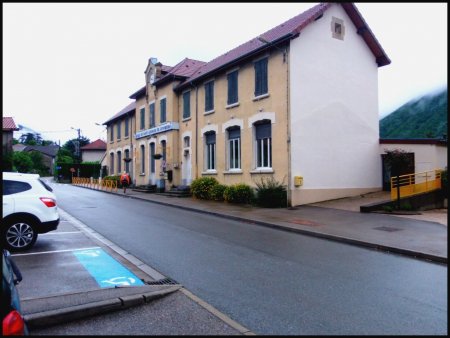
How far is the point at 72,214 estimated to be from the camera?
600 inches

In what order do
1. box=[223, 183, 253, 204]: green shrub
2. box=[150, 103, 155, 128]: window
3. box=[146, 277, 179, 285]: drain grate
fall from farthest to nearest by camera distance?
box=[150, 103, 155, 128]: window → box=[223, 183, 253, 204]: green shrub → box=[146, 277, 179, 285]: drain grate

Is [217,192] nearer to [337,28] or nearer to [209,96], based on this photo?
[209,96]

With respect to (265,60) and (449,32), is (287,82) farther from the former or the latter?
(449,32)

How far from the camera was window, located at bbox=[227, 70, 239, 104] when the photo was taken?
20.6m

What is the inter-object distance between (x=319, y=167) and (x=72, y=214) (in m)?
11.0

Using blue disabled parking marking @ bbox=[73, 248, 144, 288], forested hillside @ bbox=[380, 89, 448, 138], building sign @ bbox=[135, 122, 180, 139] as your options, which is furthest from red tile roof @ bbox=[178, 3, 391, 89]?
forested hillside @ bbox=[380, 89, 448, 138]

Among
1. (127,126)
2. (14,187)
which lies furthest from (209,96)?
(127,126)

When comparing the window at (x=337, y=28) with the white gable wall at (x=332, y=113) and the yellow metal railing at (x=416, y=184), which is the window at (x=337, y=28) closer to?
the white gable wall at (x=332, y=113)

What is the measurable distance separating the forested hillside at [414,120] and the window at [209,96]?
2360 centimetres

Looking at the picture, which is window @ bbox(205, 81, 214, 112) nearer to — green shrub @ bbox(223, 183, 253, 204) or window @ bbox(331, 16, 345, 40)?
green shrub @ bbox(223, 183, 253, 204)

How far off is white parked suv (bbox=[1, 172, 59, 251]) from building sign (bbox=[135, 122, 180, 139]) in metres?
17.5

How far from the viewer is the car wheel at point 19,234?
8359mm

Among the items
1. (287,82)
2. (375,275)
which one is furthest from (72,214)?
(375,275)

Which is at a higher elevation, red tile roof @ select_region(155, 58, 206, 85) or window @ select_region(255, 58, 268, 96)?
red tile roof @ select_region(155, 58, 206, 85)
